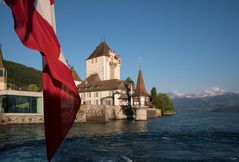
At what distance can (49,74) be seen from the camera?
4.35 meters

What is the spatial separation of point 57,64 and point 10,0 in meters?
1.20

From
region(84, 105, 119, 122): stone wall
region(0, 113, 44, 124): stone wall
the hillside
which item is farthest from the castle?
the hillside

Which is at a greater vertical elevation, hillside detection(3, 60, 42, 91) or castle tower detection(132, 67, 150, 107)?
hillside detection(3, 60, 42, 91)

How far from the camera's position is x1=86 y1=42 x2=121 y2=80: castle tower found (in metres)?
103

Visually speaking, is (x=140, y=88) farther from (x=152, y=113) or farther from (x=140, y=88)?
(x=152, y=113)

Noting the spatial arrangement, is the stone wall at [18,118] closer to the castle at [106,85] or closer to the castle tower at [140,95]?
the castle at [106,85]

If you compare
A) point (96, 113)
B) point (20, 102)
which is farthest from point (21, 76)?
point (20, 102)

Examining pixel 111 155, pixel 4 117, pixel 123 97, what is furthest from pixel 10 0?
pixel 123 97

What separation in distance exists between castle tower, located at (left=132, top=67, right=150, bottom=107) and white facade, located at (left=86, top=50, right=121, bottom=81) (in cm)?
2201

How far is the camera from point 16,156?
19016 millimetres

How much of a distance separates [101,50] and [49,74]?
4058 inches

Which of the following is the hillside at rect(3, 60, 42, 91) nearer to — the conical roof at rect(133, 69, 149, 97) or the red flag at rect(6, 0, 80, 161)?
the conical roof at rect(133, 69, 149, 97)

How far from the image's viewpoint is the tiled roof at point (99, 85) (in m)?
83.8

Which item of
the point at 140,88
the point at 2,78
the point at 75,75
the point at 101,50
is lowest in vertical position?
the point at 140,88
